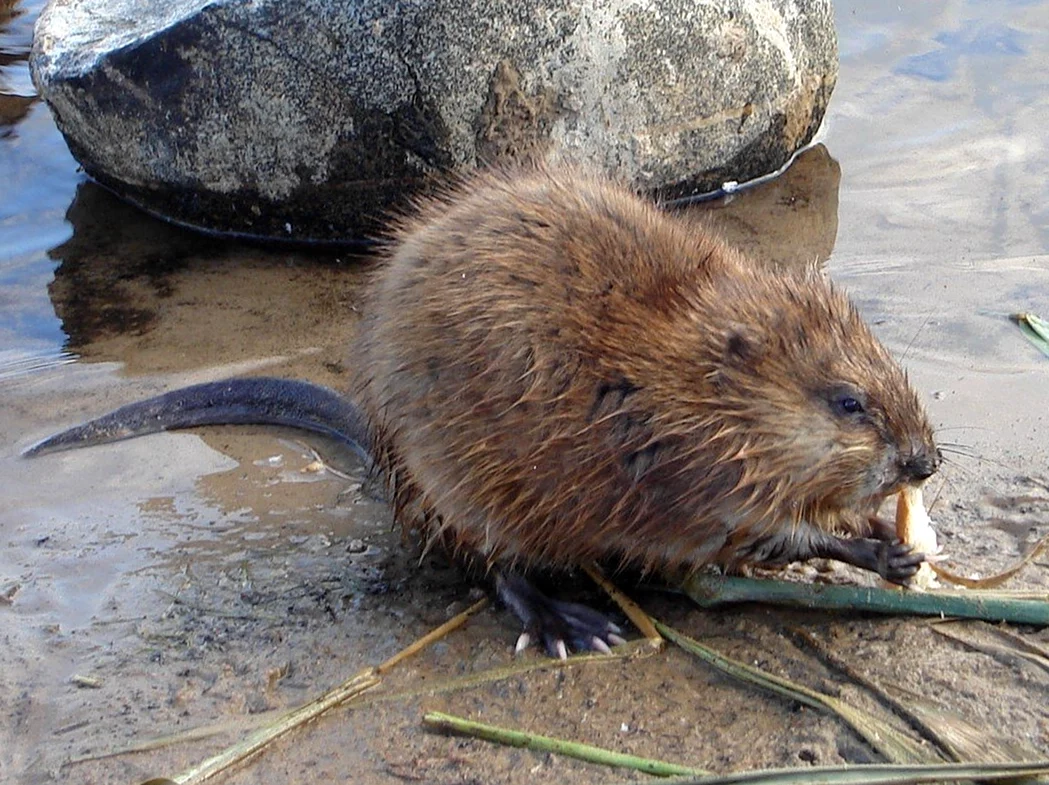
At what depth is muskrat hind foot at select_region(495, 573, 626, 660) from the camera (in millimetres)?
2756

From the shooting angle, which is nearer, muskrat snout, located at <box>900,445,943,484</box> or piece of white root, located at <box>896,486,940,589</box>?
muskrat snout, located at <box>900,445,943,484</box>

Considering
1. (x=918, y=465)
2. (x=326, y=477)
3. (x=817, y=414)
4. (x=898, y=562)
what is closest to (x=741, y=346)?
(x=817, y=414)

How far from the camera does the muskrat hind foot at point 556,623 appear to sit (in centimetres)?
276

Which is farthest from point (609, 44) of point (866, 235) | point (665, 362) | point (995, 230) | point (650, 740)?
point (650, 740)

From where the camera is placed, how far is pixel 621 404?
8.75ft

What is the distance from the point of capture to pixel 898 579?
Result: 8.96 feet

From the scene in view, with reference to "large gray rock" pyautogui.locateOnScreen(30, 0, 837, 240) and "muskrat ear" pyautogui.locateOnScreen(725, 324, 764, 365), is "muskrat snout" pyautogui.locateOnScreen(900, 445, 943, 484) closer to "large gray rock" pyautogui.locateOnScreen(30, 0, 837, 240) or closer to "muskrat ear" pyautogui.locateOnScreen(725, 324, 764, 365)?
"muskrat ear" pyautogui.locateOnScreen(725, 324, 764, 365)

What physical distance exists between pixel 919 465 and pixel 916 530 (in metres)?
0.29

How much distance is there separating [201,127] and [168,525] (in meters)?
1.87

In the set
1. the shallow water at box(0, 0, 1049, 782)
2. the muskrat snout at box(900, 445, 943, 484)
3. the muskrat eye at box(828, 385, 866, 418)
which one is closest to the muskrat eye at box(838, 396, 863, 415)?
the muskrat eye at box(828, 385, 866, 418)

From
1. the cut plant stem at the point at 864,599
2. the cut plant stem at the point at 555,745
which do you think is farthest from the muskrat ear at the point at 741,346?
the cut plant stem at the point at 555,745

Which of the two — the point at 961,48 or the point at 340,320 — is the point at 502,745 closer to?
the point at 340,320

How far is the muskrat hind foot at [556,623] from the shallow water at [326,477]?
0.07 meters

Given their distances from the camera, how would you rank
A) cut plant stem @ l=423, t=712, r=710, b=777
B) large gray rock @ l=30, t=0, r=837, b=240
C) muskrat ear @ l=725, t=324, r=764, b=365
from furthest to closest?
large gray rock @ l=30, t=0, r=837, b=240 → muskrat ear @ l=725, t=324, r=764, b=365 → cut plant stem @ l=423, t=712, r=710, b=777
